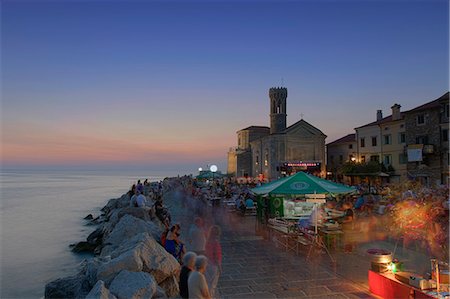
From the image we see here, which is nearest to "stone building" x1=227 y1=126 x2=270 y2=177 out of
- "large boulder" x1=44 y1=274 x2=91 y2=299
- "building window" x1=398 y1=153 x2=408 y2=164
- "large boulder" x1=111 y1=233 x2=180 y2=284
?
"building window" x1=398 y1=153 x2=408 y2=164

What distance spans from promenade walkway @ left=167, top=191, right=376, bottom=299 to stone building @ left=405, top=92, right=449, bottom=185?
2812cm

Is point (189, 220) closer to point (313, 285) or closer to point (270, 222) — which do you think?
point (270, 222)

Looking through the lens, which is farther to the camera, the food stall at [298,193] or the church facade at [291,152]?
the church facade at [291,152]

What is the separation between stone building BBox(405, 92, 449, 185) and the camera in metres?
32.0

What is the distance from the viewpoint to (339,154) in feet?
169

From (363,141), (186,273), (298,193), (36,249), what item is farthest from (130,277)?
(363,141)

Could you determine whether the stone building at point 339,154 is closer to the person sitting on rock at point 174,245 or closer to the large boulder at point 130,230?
the large boulder at point 130,230

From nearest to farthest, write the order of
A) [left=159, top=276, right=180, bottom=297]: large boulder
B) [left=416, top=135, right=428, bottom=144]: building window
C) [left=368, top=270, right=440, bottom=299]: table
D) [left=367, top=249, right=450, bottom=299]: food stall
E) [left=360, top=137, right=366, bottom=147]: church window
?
[left=367, top=249, right=450, bottom=299]: food stall
[left=368, top=270, right=440, bottom=299]: table
[left=159, top=276, right=180, bottom=297]: large boulder
[left=416, top=135, right=428, bottom=144]: building window
[left=360, top=137, right=366, bottom=147]: church window

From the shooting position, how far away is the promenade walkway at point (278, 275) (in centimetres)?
693

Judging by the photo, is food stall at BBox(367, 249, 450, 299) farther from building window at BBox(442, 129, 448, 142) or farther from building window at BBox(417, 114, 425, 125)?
building window at BBox(417, 114, 425, 125)

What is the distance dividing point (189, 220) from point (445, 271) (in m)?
13.9

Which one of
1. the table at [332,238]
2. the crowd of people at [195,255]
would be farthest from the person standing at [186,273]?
the table at [332,238]

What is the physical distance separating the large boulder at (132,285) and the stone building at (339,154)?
142 ft

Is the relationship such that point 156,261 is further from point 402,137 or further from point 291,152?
point 291,152
